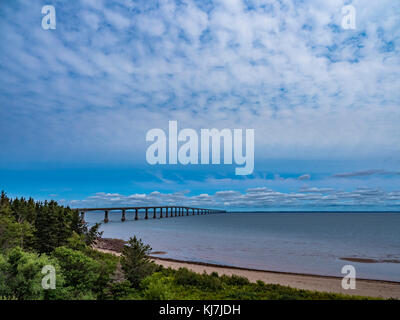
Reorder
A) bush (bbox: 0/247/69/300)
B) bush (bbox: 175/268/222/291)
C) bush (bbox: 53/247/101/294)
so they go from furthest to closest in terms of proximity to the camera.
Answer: bush (bbox: 175/268/222/291)
bush (bbox: 53/247/101/294)
bush (bbox: 0/247/69/300)

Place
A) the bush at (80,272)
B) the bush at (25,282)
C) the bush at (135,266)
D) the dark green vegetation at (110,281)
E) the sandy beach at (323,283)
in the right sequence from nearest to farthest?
1. the bush at (25,282)
2. the dark green vegetation at (110,281)
3. the bush at (80,272)
4. the bush at (135,266)
5. the sandy beach at (323,283)

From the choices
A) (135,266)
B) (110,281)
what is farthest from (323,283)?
(110,281)

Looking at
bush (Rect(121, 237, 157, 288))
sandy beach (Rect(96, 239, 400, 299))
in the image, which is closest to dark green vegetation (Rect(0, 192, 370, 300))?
bush (Rect(121, 237, 157, 288))

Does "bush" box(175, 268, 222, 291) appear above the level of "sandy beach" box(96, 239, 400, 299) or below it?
above

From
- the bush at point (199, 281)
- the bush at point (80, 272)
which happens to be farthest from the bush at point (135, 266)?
the bush at point (199, 281)

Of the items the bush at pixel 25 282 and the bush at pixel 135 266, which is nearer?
the bush at pixel 25 282

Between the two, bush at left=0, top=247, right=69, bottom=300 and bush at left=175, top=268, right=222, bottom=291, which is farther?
bush at left=175, top=268, right=222, bottom=291

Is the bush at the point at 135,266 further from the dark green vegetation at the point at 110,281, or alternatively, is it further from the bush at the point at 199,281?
the bush at the point at 199,281

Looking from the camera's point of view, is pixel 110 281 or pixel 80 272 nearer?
pixel 80 272

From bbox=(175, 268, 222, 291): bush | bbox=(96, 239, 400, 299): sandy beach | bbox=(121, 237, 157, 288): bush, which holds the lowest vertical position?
bbox=(96, 239, 400, 299): sandy beach

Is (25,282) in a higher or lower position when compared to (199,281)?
higher

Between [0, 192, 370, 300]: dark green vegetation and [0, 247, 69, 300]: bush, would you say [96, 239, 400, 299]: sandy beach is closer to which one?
[0, 192, 370, 300]: dark green vegetation

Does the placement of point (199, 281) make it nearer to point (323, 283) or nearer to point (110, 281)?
point (110, 281)
